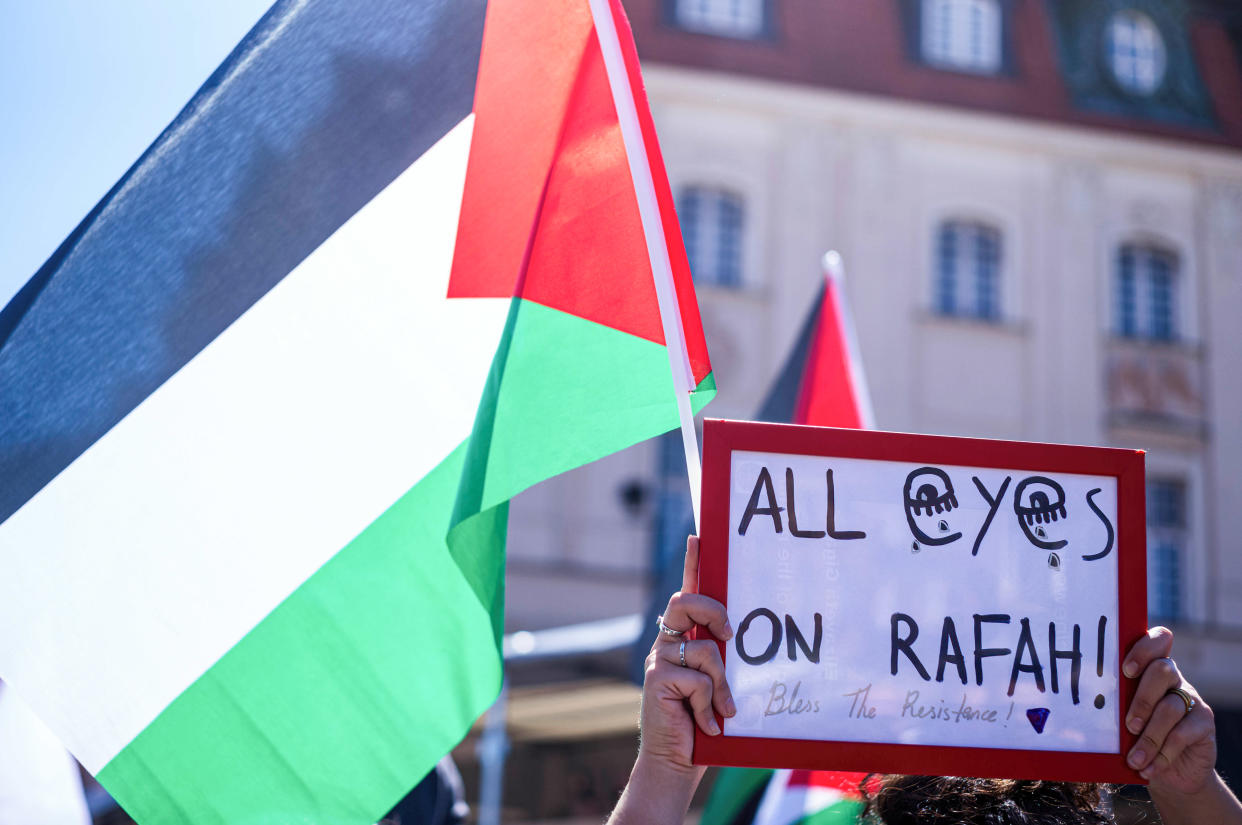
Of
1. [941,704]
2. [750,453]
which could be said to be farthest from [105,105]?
[941,704]

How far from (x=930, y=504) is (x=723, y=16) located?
568 inches

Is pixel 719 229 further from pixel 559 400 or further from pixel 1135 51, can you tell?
pixel 559 400

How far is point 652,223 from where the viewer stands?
233 cm

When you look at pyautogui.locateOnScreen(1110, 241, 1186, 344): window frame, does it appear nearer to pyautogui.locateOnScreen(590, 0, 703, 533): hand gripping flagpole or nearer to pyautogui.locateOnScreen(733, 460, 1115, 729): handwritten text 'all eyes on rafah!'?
pyautogui.locateOnScreen(590, 0, 703, 533): hand gripping flagpole

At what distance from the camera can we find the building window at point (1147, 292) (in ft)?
52.0

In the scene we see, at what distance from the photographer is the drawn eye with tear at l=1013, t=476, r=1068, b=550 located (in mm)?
1899

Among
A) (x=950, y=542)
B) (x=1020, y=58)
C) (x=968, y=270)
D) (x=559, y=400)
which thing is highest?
(x=1020, y=58)

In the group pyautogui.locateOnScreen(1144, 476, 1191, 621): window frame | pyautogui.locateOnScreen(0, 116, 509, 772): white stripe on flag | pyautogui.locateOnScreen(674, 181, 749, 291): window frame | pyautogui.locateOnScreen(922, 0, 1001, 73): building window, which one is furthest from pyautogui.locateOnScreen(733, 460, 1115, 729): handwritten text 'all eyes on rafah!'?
pyautogui.locateOnScreen(922, 0, 1001, 73): building window

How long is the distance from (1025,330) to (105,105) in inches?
553

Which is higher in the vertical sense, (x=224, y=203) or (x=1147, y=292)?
(x=1147, y=292)

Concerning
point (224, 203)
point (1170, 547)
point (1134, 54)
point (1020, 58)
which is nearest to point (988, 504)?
point (224, 203)

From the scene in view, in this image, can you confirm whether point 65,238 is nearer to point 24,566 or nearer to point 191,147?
point 191,147

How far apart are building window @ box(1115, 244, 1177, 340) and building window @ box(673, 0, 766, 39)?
203 inches

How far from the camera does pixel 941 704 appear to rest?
184cm
